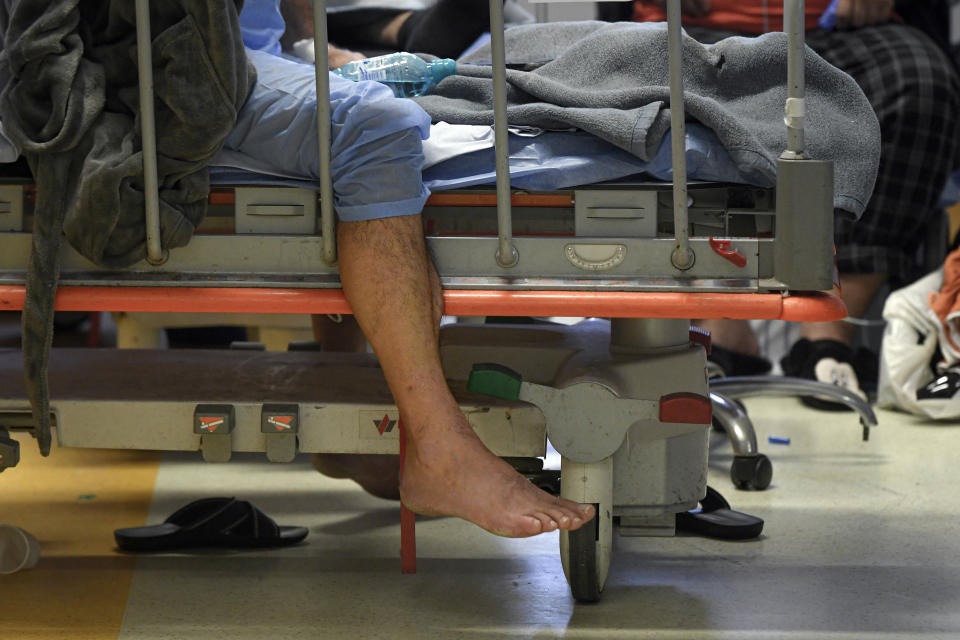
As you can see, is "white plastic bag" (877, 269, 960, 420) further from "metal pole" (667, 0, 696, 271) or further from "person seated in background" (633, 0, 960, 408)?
"metal pole" (667, 0, 696, 271)

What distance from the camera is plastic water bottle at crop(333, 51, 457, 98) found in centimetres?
207

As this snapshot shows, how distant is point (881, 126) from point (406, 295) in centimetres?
213

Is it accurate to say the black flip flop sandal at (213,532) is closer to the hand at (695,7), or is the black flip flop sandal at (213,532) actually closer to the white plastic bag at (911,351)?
the white plastic bag at (911,351)

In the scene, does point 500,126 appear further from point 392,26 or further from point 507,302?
point 392,26

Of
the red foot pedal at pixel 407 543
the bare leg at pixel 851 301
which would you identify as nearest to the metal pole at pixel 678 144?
the red foot pedal at pixel 407 543

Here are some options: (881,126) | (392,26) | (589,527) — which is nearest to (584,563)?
(589,527)

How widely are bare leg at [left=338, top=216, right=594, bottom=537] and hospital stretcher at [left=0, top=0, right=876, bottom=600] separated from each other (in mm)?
51

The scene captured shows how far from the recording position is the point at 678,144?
175 cm

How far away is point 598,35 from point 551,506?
78 centimetres

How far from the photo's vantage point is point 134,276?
185 centimetres

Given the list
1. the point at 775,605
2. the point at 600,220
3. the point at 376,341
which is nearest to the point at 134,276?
the point at 376,341

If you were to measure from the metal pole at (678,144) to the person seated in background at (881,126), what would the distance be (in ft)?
5.62

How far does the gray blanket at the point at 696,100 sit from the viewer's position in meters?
1.82

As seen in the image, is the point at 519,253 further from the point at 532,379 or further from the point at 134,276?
the point at 134,276
